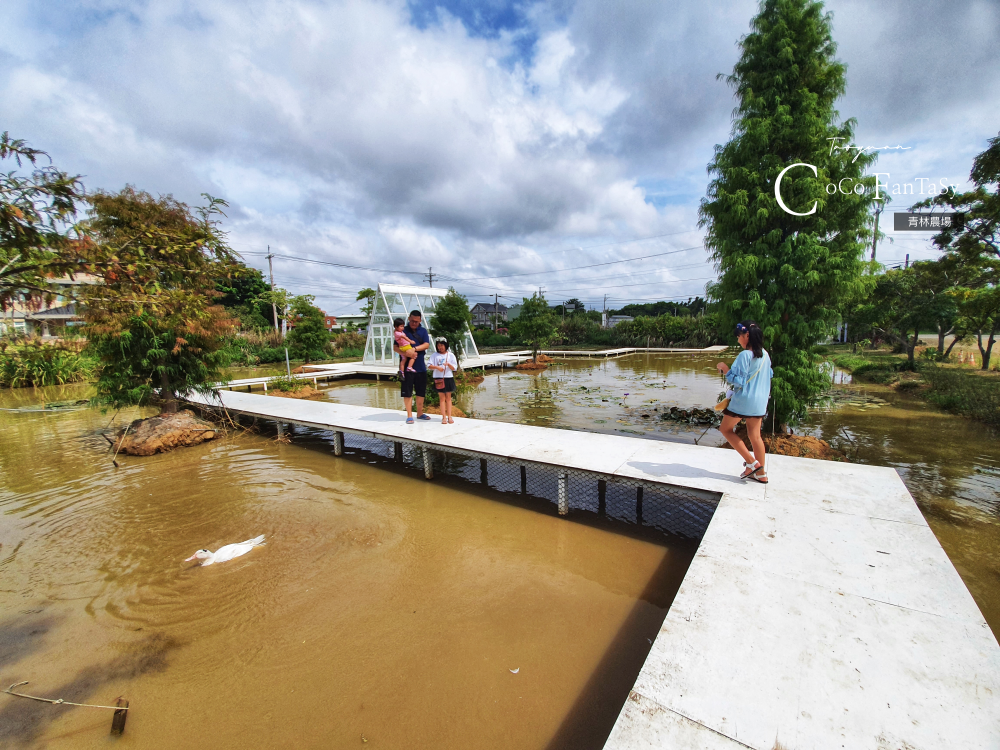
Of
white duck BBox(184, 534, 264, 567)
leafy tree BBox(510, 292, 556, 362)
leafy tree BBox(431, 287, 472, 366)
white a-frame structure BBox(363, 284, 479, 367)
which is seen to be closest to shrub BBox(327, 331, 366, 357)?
white a-frame structure BBox(363, 284, 479, 367)

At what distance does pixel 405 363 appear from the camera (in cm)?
656

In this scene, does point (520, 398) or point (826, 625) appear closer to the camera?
point (826, 625)

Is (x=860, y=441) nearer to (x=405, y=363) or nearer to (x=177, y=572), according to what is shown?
(x=405, y=363)

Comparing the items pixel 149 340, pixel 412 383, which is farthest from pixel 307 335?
pixel 412 383

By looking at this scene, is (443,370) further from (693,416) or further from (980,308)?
(980,308)

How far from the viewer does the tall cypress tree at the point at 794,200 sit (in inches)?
258

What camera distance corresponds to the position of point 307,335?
23.9 meters

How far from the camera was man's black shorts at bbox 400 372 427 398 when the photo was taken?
21.7ft

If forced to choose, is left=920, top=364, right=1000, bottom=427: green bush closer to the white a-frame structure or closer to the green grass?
the green grass

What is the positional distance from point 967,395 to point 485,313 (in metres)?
56.4

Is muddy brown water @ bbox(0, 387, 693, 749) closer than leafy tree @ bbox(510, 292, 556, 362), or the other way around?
muddy brown water @ bbox(0, 387, 693, 749)

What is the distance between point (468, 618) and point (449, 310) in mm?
13847

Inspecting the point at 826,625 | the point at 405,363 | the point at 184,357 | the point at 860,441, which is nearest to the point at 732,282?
the point at 860,441

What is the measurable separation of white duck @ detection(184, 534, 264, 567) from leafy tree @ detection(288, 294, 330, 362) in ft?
67.0
